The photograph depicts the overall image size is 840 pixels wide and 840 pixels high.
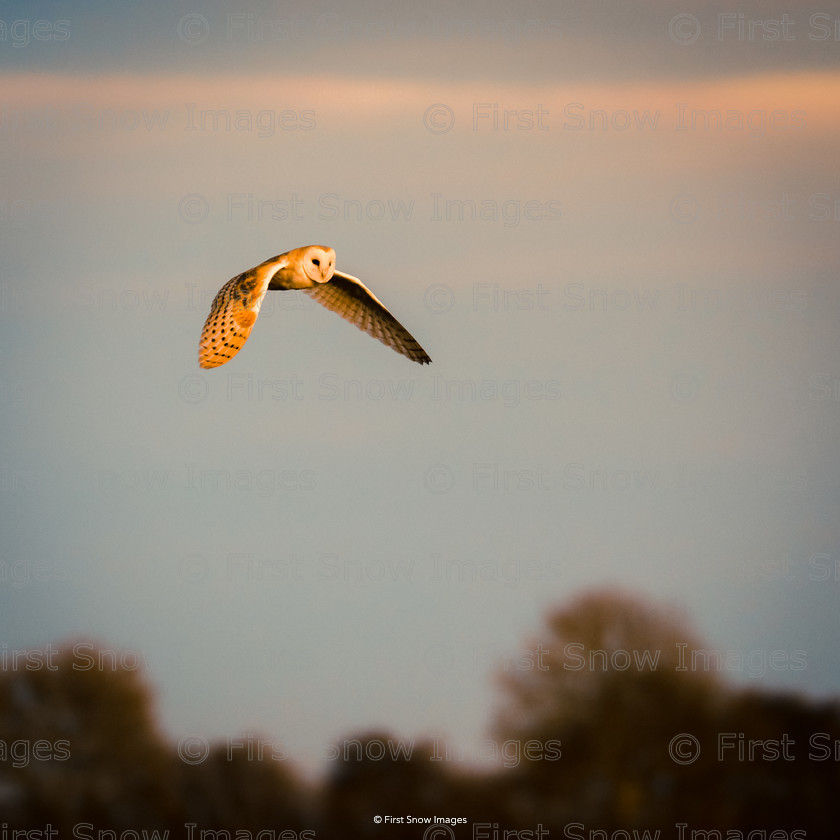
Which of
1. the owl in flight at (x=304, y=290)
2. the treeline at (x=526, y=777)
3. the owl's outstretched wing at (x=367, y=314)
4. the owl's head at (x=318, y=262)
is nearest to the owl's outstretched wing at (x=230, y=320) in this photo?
the owl in flight at (x=304, y=290)

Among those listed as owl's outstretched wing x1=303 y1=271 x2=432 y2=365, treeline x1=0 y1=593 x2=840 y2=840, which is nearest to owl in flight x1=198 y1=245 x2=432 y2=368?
owl's outstretched wing x1=303 y1=271 x2=432 y2=365

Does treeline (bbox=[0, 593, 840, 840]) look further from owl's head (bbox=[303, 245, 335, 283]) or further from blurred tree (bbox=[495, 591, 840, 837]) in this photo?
owl's head (bbox=[303, 245, 335, 283])

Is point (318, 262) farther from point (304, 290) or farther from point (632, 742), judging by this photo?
point (632, 742)

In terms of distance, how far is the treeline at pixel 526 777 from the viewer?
83.6ft

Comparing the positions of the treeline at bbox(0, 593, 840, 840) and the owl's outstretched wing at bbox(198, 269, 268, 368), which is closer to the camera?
the owl's outstretched wing at bbox(198, 269, 268, 368)

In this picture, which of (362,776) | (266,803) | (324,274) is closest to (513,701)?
(362,776)

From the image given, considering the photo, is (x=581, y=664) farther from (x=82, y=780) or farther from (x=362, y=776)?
(x=82, y=780)

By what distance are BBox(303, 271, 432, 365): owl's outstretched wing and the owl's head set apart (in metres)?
1.30

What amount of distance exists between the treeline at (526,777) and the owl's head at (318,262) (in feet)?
47.1

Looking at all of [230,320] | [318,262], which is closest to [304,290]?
[318,262]

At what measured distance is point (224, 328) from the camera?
11.7 meters

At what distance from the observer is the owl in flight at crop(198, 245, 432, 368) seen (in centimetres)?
1168

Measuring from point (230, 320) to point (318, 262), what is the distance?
1.84 metres

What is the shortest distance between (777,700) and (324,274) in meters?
18.6
